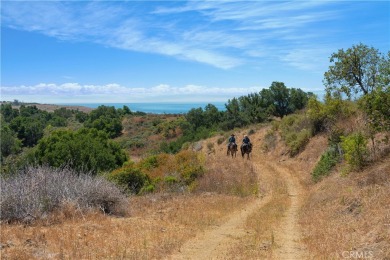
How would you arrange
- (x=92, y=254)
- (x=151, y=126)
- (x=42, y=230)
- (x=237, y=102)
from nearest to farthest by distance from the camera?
(x=92, y=254) → (x=42, y=230) → (x=237, y=102) → (x=151, y=126)

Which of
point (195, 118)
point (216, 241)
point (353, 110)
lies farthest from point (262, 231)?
point (195, 118)

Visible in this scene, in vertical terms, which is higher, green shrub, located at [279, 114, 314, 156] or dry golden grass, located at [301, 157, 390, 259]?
green shrub, located at [279, 114, 314, 156]

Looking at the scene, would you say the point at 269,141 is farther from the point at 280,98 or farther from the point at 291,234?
the point at 291,234

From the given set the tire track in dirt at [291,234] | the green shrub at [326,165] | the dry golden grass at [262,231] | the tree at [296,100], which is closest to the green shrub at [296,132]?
the green shrub at [326,165]

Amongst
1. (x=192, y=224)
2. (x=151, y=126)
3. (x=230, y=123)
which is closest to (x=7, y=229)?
(x=192, y=224)

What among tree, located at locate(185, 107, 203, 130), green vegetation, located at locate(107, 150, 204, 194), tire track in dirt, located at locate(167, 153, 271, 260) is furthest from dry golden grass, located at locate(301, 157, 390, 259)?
tree, located at locate(185, 107, 203, 130)

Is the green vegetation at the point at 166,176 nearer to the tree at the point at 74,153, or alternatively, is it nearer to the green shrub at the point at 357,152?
the tree at the point at 74,153

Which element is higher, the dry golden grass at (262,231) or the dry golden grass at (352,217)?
the dry golden grass at (352,217)

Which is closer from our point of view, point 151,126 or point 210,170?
point 210,170

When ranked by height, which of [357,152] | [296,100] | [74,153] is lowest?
[74,153]

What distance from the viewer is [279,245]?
9.91 metres

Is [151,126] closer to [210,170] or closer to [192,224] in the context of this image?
[210,170]

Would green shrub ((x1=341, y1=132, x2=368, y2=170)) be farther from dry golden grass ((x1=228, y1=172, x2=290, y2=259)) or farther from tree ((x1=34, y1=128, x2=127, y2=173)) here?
tree ((x1=34, y1=128, x2=127, y2=173))

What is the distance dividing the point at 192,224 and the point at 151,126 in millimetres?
84838
